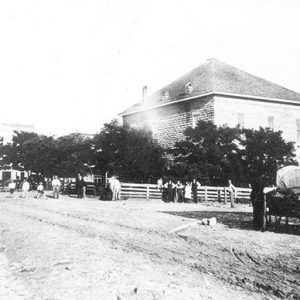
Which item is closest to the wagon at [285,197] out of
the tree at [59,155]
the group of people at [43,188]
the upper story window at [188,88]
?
the group of people at [43,188]

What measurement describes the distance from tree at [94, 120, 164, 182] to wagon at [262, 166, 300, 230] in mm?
17661

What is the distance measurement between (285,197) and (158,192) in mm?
16166

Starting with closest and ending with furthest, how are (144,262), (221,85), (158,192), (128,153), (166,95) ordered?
1. (144,262)
2. (158,192)
3. (128,153)
4. (221,85)
5. (166,95)

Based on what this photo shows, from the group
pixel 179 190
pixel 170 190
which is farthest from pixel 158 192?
pixel 179 190

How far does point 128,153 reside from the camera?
2991 centimetres

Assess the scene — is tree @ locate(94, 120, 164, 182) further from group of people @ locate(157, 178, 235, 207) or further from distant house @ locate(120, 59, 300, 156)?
distant house @ locate(120, 59, 300, 156)

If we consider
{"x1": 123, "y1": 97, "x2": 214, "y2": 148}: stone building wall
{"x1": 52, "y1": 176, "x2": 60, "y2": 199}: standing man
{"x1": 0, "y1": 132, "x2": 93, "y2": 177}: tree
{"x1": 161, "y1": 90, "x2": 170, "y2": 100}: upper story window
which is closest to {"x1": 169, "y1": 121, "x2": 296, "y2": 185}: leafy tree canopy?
{"x1": 123, "y1": 97, "x2": 214, "y2": 148}: stone building wall

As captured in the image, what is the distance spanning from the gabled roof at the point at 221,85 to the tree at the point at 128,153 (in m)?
6.17

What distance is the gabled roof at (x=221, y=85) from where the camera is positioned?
107 feet

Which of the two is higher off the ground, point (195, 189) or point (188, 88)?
point (188, 88)

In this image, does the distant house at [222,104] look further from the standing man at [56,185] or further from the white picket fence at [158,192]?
the standing man at [56,185]

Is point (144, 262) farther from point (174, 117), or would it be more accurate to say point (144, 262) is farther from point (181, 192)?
point (174, 117)

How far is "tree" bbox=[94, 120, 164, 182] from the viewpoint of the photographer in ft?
98.4

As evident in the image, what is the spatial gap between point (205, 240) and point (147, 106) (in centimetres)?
2990
